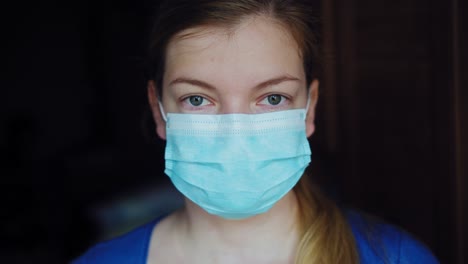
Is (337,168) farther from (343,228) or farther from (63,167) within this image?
(63,167)

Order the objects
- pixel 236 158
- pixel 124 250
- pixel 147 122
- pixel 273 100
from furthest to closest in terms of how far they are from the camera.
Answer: pixel 147 122 < pixel 124 250 < pixel 273 100 < pixel 236 158

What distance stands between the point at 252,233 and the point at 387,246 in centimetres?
39

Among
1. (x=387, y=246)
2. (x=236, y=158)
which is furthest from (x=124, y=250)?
(x=387, y=246)

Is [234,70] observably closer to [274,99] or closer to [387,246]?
[274,99]

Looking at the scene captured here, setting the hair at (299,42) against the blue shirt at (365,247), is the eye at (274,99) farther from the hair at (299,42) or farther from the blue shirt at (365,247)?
the blue shirt at (365,247)

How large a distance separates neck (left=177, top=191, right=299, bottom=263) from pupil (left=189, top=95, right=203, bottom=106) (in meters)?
0.33

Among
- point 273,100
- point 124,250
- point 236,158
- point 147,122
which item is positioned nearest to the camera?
point 236,158

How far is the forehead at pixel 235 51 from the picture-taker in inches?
61.2

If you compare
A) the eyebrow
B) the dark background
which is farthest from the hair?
the dark background

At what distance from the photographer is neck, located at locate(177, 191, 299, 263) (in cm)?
170

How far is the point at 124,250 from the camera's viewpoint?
1.75 meters

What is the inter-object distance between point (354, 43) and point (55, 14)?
539 cm

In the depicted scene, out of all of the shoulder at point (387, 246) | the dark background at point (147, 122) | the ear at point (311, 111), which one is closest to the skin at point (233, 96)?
the ear at point (311, 111)

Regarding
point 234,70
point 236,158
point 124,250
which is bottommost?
point 124,250
